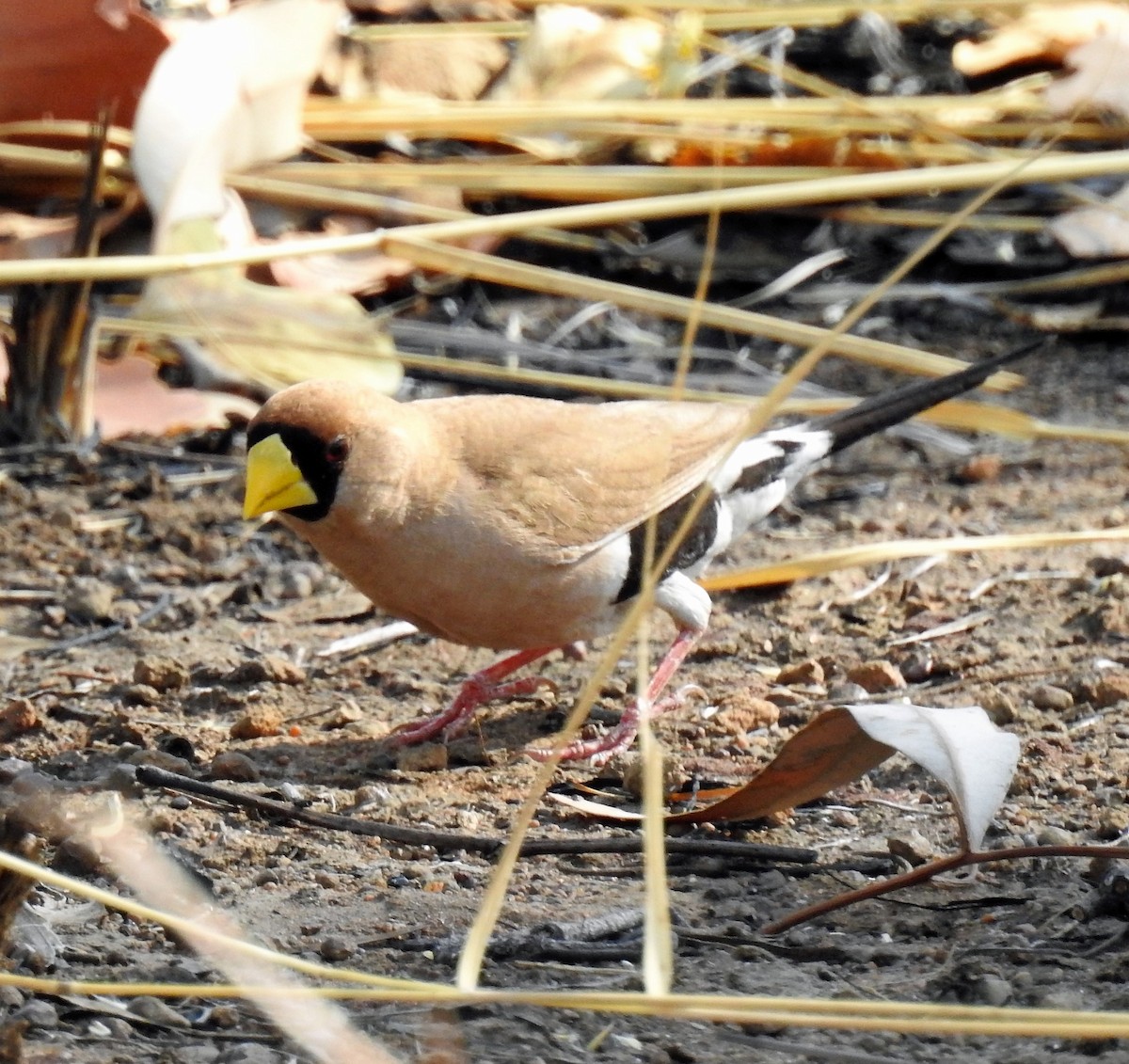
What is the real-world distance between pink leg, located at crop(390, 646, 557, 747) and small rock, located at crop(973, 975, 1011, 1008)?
4.24ft

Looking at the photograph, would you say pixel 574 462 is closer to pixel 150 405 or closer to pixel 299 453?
pixel 299 453

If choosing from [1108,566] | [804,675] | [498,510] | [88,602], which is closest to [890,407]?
[1108,566]

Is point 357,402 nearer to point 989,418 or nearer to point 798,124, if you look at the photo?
point 989,418

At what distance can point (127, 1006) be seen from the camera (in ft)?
6.44

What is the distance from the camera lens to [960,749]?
7.41 feet

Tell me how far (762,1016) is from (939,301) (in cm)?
404

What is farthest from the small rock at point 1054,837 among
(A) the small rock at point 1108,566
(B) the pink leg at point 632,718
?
(A) the small rock at point 1108,566

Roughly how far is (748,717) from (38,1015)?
59.3 inches

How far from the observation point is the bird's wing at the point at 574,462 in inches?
123

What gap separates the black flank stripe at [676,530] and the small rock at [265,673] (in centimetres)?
71

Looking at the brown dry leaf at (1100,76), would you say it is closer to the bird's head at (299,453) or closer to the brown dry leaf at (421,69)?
the brown dry leaf at (421,69)

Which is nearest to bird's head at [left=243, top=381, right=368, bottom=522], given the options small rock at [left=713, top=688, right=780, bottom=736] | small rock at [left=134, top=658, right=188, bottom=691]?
small rock at [left=134, top=658, right=188, bottom=691]

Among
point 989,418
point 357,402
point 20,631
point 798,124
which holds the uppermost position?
point 798,124

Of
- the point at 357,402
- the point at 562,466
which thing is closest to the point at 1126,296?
the point at 562,466
